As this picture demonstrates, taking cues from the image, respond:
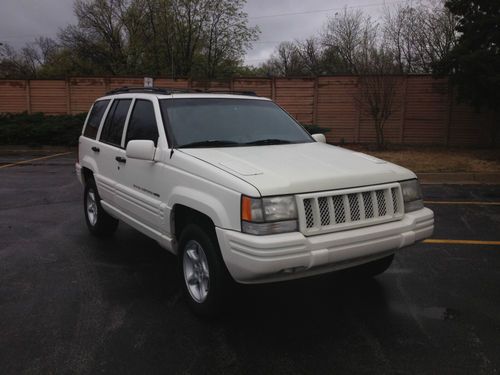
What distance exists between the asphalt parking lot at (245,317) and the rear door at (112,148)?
0.80 meters

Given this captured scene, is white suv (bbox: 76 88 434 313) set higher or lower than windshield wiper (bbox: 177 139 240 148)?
lower

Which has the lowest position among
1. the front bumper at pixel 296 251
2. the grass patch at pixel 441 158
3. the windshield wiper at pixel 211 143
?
the grass patch at pixel 441 158

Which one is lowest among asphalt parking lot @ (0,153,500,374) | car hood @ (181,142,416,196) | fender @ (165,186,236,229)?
asphalt parking lot @ (0,153,500,374)

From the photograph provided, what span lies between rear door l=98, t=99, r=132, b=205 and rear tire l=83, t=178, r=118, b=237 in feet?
1.32

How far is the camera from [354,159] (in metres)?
4.07

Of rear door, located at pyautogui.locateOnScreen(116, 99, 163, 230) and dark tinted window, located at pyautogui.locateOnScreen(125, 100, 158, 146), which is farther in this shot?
dark tinted window, located at pyautogui.locateOnScreen(125, 100, 158, 146)

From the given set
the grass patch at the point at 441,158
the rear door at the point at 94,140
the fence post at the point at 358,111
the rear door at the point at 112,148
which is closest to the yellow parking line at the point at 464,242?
the rear door at the point at 112,148

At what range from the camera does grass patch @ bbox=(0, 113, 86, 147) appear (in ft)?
58.0

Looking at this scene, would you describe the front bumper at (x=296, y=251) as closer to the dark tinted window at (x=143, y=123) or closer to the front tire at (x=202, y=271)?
the front tire at (x=202, y=271)

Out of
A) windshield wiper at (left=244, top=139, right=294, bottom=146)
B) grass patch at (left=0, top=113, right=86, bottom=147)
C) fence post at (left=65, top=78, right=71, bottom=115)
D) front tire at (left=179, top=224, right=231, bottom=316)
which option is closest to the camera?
front tire at (left=179, top=224, right=231, bottom=316)

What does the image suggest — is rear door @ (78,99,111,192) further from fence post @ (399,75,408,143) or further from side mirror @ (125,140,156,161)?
fence post @ (399,75,408,143)

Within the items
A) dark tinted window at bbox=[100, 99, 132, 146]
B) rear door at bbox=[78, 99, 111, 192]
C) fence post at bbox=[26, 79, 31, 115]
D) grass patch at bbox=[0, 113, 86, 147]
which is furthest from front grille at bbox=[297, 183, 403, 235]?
fence post at bbox=[26, 79, 31, 115]

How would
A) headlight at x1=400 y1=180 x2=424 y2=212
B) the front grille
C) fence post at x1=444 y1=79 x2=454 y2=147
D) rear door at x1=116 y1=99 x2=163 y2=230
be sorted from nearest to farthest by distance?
the front grille, headlight at x1=400 y1=180 x2=424 y2=212, rear door at x1=116 y1=99 x2=163 y2=230, fence post at x1=444 y1=79 x2=454 y2=147

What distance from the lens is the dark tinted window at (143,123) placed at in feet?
14.8
